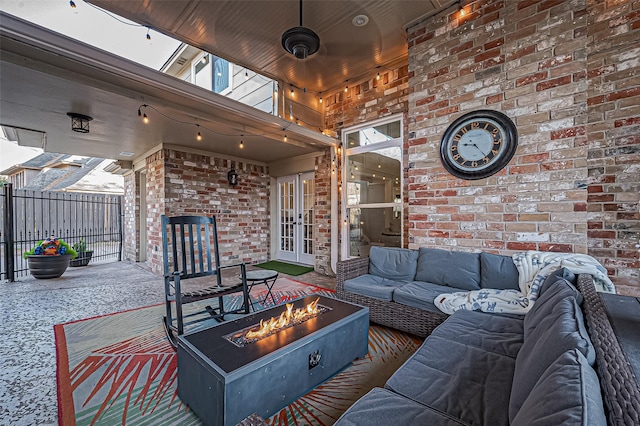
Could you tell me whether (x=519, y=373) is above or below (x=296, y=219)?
below

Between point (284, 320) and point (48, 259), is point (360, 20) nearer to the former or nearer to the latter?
point (284, 320)

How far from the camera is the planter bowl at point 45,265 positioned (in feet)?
14.9

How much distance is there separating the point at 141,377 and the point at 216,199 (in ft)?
13.1

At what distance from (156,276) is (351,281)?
3.78 m

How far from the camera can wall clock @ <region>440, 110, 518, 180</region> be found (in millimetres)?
2719

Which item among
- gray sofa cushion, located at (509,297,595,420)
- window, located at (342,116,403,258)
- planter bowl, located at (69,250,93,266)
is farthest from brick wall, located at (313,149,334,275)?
planter bowl, located at (69,250,93,266)

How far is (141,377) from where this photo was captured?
1.88 meters

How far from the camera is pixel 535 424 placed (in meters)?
0.58

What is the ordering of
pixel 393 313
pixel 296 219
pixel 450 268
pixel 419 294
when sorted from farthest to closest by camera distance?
pixel 296 219 < pixel 450 268 < pixel 393 313 < pixel 419 294

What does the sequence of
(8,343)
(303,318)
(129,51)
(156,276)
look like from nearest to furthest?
(303,318) < (8,343) < (129,51) < (156,276)

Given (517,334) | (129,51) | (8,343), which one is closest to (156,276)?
(8,343)

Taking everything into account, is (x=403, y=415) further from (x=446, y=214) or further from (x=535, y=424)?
(x=446, y=214)

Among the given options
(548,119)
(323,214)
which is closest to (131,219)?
(323,214)

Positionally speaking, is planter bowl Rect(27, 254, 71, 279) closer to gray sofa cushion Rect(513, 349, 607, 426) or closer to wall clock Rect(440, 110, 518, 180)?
wall clock Rect(440, 110, 518, 180)
